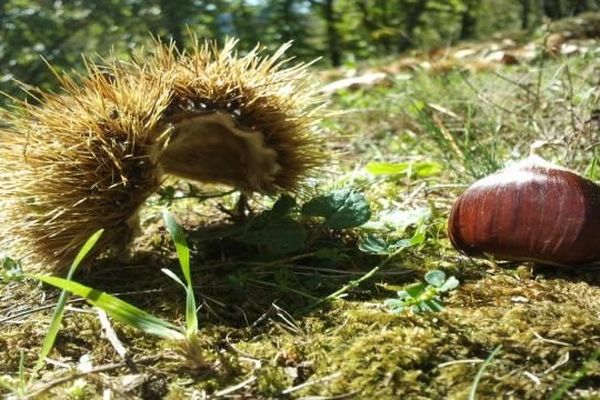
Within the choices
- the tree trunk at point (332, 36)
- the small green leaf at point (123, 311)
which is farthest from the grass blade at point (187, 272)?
the tree trunk at point (332, 36)

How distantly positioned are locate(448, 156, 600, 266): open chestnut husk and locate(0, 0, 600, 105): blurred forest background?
230cm

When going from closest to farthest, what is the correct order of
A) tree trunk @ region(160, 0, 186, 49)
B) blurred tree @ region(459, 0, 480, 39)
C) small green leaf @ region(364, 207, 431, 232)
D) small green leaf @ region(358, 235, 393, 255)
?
small green leaf @ region(358, 235, 393, 255) < small green leaf @ region(364, 207, 431, 232) < tree trunk @ region(160, 0, 186, 49) < blurred tree @ region(459, 0, 480, 39)

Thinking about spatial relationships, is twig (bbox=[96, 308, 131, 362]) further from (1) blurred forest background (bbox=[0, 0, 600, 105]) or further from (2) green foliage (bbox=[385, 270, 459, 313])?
(1) blurred forest background (bbox=[0, 0, 600, 105])

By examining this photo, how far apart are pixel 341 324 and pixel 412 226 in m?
0.66

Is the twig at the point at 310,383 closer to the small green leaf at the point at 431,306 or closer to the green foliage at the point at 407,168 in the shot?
the small green leaf at the point at 431,306

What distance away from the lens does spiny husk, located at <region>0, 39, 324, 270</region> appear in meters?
1.48

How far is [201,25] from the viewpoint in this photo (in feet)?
26.0

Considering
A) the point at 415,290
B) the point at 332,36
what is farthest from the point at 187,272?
the point at 332,36

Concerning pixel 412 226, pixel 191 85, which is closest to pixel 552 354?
pixel 412 226

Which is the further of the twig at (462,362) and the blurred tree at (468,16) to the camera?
the blurred tree at (468,16)

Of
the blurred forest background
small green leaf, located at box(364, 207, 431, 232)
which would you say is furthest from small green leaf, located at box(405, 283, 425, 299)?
the blurred forest background

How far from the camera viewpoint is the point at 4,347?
4.31 feet

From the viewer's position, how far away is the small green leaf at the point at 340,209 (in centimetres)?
165

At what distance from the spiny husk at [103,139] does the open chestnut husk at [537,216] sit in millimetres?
537
